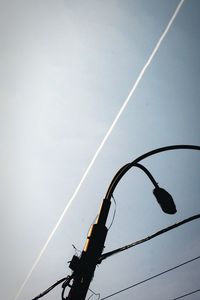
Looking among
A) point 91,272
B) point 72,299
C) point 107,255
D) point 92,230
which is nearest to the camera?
point 72,299

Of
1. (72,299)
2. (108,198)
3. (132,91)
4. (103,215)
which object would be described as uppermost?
(132,91)

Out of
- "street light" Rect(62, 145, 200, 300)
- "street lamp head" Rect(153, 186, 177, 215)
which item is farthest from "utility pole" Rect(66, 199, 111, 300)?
"street lamp head" Rect(153, 186, 177, 215)

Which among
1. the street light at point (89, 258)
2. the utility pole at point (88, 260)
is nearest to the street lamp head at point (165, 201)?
the street light at point (89, 258)

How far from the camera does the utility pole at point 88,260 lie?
2461 mm

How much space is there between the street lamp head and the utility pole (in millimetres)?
888

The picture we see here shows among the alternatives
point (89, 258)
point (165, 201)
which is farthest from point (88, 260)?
point (165, 201)

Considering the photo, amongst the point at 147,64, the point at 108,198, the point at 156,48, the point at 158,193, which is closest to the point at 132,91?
the point at 147,64

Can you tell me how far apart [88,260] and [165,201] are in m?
1.37

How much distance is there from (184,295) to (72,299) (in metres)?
7.66

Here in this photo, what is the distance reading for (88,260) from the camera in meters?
2.62

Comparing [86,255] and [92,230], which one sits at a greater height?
[92,230]

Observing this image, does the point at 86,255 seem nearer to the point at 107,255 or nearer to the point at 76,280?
the point at 76,280

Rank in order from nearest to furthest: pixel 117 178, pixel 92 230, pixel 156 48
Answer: pixel 92 230
pixel 117 178
pixel 156 48

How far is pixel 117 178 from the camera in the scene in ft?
9.98
